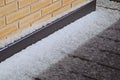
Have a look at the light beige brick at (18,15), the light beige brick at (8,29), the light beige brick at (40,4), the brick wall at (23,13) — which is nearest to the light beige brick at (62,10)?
the brick wall at (23,13)

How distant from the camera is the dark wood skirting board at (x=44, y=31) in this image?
185cm

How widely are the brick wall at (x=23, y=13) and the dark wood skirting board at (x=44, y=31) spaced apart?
0.22 feet

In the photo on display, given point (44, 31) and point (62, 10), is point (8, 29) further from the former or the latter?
point (62, 10)

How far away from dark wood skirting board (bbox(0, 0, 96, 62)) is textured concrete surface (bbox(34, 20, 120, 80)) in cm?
30

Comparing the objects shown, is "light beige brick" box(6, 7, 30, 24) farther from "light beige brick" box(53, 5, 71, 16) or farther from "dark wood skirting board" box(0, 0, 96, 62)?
"light beige brick" box(53, 5, 71, 16)

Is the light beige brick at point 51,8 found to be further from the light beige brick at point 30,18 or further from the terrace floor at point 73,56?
the terrace floor at point 73,56

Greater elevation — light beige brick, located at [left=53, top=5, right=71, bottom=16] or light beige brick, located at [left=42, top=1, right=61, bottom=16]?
light beige brick, located at [left=42, top=1, right=61, bottom=16]

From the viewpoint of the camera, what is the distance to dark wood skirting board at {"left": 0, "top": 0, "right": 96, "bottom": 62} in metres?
1.85

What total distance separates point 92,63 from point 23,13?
0.61m

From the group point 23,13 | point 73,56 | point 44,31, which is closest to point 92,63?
point 73,56

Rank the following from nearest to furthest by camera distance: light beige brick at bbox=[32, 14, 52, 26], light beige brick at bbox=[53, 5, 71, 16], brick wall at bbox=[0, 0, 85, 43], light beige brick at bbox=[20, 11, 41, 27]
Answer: brick wall at bbox=[0, 0, 85, 43] < light beige brick at bbox=[20, 11, 41, 27] < light beige brick at bbox=[32, 14, 52, 26] < light beige brick at bbox=[53, 5, 71, 16]

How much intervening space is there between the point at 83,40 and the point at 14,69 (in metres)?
0.63

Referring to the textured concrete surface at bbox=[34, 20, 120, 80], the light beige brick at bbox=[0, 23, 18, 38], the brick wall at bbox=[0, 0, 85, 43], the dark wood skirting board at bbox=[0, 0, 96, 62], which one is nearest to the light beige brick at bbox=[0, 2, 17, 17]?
the brick wall at bbox=[0, 0, 85, 43]

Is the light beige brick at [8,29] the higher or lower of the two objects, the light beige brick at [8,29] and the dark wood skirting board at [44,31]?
the higher
